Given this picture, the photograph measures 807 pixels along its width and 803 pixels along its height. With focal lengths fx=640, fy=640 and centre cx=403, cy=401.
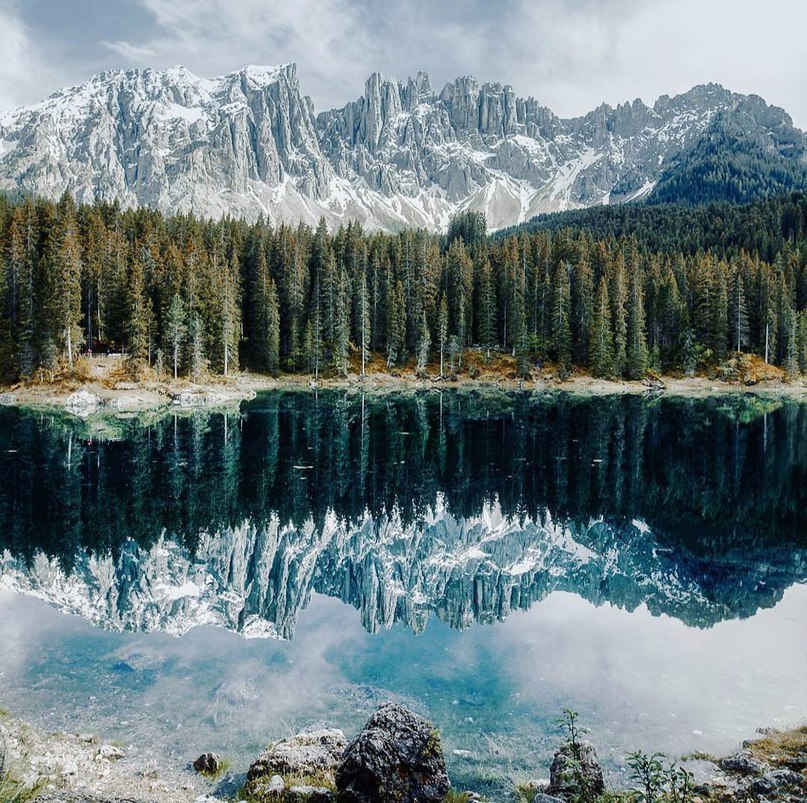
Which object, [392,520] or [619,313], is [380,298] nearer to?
[619,313]

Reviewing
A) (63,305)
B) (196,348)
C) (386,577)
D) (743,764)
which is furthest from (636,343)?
(743,764)

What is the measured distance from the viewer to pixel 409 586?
22578 mm

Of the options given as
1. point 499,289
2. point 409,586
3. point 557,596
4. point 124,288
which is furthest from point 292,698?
point 499,289

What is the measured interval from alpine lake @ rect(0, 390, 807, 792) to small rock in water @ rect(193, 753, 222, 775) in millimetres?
378

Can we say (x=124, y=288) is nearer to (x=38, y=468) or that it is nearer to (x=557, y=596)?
(x=38, y=468)

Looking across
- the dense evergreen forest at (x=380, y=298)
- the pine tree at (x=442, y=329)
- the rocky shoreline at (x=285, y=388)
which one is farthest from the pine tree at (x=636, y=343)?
the pine tree at (x=442, y=329)

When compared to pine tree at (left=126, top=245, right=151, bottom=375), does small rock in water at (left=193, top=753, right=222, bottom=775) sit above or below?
below

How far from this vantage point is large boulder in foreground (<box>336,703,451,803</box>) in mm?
10523

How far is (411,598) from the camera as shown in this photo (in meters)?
21.5

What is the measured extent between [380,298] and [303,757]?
107755 millimetres

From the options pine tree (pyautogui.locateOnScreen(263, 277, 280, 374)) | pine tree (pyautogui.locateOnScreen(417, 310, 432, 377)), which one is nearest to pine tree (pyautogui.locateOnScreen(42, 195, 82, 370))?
pine tree (pyautogui.locateOnScreen(263, 277, 280, 374))

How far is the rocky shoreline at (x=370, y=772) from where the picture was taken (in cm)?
1061

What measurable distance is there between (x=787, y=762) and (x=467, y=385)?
3690 inches

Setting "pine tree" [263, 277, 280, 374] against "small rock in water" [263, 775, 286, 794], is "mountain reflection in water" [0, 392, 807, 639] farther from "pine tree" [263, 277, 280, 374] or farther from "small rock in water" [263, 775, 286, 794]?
"pine tree" [263, 277, 280, 374]
